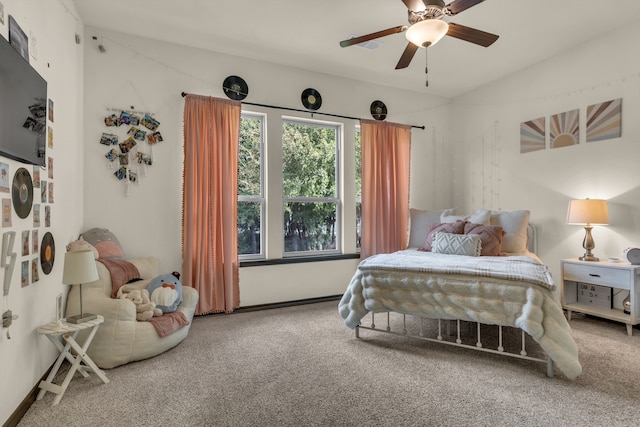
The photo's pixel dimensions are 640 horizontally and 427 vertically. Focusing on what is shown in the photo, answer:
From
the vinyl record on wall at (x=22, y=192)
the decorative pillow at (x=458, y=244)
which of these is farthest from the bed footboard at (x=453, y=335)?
the vinyl record on wall at (x=22, y=192)

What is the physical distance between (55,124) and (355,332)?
276 centimetres

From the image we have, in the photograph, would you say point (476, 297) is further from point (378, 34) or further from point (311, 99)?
point (311, 99)

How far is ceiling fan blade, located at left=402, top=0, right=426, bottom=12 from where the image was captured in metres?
2.14

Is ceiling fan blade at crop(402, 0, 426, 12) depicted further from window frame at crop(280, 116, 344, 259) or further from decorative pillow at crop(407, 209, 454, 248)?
decorative pillow at crop(407, 209, 454, 248)

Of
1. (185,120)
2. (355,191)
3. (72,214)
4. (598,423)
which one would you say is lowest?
(598,423)

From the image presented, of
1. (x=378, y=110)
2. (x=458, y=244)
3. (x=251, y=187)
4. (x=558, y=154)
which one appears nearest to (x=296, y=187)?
(x=251, y=187)

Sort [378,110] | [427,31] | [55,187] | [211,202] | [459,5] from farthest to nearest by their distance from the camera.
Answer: [378,110] → [211,202] → [55,187] → [427,31] → [459,5]

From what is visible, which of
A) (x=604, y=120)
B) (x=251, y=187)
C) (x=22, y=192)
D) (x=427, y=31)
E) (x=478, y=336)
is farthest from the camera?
(x=251, y=187)

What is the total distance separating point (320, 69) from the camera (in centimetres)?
421

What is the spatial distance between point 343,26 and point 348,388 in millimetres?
2966

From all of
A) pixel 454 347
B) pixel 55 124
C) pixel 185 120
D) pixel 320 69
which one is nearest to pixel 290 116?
pixel 320 69

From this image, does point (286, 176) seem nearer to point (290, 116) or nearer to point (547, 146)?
point (290, 116)

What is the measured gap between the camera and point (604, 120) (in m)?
3.48

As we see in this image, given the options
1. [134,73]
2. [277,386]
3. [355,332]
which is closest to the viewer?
[277,386]
